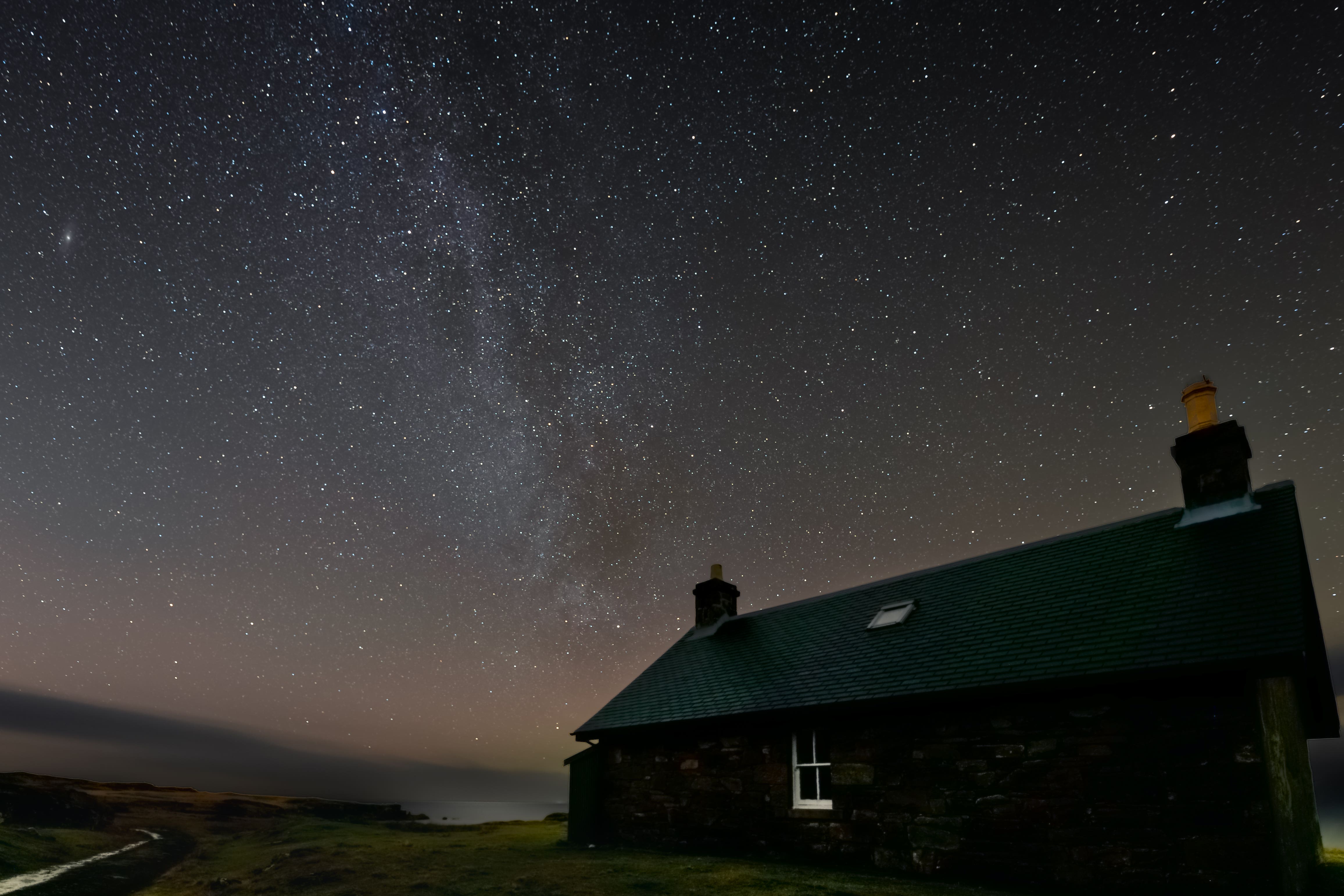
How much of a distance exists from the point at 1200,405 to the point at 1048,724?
7.90 m

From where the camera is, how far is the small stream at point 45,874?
42.8 feet

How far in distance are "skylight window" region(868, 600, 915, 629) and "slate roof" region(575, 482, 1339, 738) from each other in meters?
0.17

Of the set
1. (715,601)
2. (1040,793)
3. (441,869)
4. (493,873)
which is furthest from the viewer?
(715,601)

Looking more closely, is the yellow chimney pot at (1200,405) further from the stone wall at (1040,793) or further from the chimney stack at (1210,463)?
the stone wall at (1040,793)

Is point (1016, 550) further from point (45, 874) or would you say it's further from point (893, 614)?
point (45, 874)

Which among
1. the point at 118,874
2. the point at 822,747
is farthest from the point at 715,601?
the point at 118,874

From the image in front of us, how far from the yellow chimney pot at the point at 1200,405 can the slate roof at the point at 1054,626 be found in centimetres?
164

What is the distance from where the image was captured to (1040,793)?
398 inches

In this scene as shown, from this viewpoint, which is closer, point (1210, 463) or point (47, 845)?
point (1210, 463)

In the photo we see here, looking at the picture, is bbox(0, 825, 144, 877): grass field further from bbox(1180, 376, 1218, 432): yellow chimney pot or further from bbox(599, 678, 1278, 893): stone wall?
bbox(1180, 376, 1218, 432): yellow chimney pot

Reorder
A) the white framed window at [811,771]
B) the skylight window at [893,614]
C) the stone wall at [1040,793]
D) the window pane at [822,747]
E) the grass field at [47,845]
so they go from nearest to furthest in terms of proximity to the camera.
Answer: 1. the stone wall at [1040,793]
2. the white framed window at [811,771]
3. the window pane at [822,747]
4. the skylight window at [893,614]
5. the grass field at [47,845]

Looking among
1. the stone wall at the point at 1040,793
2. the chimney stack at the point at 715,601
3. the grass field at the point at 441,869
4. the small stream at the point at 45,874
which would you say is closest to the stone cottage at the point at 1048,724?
the stone wall at the point at 1040,793

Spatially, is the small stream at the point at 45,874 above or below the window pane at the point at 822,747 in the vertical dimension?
below

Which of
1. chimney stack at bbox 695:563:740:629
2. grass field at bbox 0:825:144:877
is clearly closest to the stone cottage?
chimney stack at bbox 695:563:740:629
